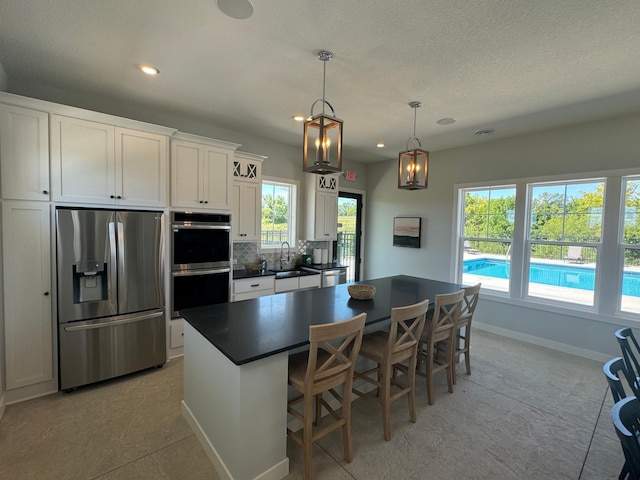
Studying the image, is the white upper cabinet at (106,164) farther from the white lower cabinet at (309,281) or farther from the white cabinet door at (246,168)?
the white lower cabinet at (309,281)

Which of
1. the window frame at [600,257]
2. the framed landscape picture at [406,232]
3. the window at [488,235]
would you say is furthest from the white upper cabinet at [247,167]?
the window frame at [600,257]

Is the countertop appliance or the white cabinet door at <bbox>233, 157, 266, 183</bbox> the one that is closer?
the white cabinet door at <bbox>233, 157, 266, 183</bbox>

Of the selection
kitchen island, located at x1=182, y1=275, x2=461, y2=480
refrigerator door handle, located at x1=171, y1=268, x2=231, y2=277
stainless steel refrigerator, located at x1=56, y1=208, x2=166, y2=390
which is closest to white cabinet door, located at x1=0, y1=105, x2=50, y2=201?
stainless steel refrigerator, located at x1=56, y1=208, x2=166, y2=390

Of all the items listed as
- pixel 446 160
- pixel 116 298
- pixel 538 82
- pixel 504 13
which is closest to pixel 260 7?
pixel 504 13

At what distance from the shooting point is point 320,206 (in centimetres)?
504

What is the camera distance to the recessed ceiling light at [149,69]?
2492 millimetres

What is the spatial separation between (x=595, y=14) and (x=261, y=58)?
2.22 m

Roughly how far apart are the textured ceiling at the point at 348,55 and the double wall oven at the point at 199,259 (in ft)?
4.38

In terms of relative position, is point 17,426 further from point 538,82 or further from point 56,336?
point 538,82

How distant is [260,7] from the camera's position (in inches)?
70.4

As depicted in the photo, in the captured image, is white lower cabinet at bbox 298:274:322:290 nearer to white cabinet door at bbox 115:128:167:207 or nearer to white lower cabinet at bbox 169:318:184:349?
white lower cabinet at bbox 169:318:184:349

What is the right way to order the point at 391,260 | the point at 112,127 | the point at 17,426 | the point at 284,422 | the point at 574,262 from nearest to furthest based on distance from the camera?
the point at 284,422 < the point at 17,426 < the point at 112,127 < the point at 574,262 < the point at 391,260

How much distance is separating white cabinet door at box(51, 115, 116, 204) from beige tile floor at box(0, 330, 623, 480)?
5.97 feet

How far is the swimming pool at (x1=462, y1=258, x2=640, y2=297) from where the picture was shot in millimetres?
3426
